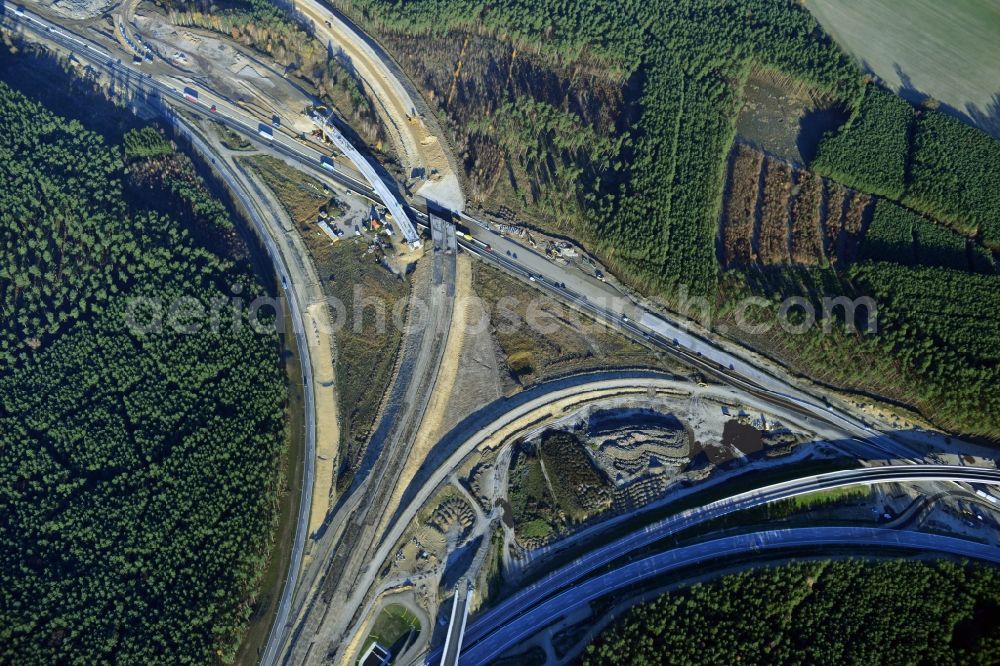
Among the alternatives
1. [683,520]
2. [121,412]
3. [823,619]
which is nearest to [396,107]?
[121,412]

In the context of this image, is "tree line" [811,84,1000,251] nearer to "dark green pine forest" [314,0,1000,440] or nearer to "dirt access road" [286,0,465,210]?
"dark green pine forest" [314,0,1000,440]

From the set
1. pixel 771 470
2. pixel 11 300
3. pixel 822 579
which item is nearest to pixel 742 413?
pixel 771 470

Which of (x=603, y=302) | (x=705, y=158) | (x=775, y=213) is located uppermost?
(x=705, y=158)

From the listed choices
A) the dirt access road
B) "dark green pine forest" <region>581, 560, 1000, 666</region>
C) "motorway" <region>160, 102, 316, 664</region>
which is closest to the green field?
the dirt access road

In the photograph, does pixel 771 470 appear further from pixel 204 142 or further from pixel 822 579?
pixel 204 142

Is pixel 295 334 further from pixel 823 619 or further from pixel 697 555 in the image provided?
pixel 823 619

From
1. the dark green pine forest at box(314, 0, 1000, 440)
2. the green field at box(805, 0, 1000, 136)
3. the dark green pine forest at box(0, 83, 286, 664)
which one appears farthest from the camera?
the green field at box(805, 0, 1000, 136)
